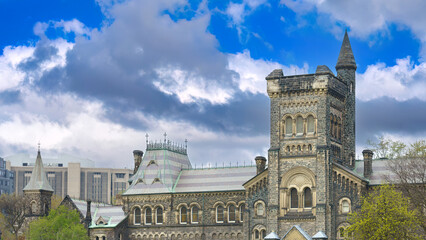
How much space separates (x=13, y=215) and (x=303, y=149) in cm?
6072

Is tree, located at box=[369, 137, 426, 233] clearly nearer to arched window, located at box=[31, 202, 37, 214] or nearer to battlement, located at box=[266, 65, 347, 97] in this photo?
battlement, located at box=[266, 65, 347, 97]

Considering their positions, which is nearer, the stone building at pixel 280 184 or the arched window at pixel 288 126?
the stone building at pixel 280 184

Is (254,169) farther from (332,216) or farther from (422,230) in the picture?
(422,230)

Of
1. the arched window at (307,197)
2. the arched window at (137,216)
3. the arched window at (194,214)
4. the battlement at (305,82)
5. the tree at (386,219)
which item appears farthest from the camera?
the arched window at (137,216)

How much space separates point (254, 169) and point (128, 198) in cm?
1563

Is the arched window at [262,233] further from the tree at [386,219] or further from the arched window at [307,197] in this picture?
the tree at [386,219]

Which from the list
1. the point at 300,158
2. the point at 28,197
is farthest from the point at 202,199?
the point at 28,197

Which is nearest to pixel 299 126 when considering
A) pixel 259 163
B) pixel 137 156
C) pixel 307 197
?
pixel 307 197

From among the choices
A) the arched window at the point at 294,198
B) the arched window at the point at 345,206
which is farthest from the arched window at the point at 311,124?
the arched window at the point at 345,206

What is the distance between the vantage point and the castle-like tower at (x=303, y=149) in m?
84.0

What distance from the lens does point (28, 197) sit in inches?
4338

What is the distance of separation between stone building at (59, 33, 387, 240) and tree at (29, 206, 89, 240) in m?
2.31

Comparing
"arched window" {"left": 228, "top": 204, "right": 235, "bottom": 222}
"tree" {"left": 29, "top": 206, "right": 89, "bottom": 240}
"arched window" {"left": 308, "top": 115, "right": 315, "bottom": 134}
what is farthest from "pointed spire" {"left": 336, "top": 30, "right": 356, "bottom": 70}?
"tree" {"left": 29, "top": 206, "right": 89, "bottom": 240}

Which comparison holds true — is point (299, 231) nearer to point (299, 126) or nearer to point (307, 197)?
point (307, 197)
